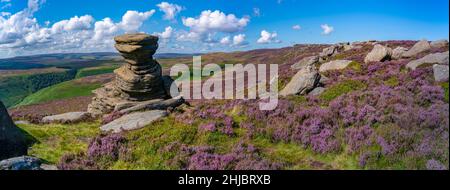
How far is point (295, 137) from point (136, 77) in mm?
15175

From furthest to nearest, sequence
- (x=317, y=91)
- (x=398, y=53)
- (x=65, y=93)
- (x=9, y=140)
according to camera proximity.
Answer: (x=65, y=93), (x=398, y=53), (x=317, y=91), (x=9, y=140)

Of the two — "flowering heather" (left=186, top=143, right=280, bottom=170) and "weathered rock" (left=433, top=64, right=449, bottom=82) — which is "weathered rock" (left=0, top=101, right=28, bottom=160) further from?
"weathered rock" (left=433, top=64, right=449, bottom=82)

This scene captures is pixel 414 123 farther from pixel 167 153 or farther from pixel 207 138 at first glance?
pixel 167 153

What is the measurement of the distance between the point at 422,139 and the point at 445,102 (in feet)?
12.6

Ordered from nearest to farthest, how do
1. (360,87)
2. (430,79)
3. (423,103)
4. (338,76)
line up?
Answer: (423,103)
(430,79)
(360,87)
(338,76)

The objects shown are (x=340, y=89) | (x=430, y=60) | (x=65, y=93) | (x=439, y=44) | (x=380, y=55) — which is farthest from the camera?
(x=65, y=93)

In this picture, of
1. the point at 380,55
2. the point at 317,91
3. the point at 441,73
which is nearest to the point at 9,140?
the point at 317,91

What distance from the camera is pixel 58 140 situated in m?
19.7

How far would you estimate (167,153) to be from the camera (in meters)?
15.2

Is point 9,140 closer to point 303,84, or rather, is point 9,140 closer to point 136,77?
point 136,77

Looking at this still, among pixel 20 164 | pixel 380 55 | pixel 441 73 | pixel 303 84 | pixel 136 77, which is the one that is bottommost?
pixel 20 164
